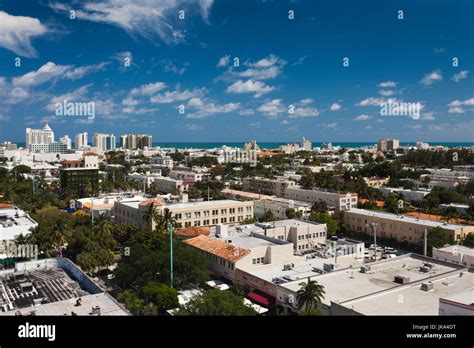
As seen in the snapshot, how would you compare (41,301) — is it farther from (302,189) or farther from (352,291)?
(302,189)

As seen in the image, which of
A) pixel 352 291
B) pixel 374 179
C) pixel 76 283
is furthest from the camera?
pixel 374 179

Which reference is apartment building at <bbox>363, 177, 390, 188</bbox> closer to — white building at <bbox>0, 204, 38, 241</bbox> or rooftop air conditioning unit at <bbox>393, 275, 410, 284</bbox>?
rooftop air conditioning unit at <bbox>393, 275, 410, 284</bbox>

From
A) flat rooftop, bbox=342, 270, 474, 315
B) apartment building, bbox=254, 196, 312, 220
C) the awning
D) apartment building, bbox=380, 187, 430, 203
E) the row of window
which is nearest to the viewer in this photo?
flat rooftop, bbox=342, 270, 474, 315

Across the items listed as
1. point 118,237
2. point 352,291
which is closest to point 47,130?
point 118,237

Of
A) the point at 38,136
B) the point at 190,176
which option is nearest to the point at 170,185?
the point at 190,176

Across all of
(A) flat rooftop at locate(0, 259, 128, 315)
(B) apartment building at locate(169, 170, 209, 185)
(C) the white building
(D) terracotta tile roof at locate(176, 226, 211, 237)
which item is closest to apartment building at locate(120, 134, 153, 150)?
(B) apartment building at locate(169, 170, 209, 185)
